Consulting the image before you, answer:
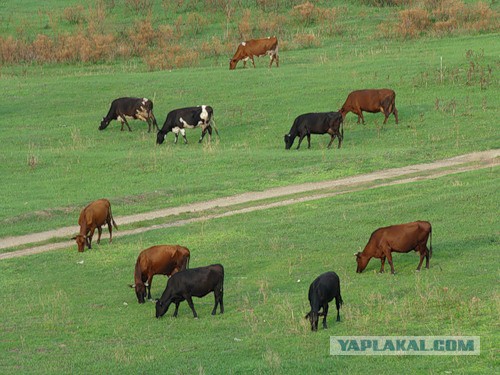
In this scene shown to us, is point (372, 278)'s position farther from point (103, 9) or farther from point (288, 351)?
point (103, 9)

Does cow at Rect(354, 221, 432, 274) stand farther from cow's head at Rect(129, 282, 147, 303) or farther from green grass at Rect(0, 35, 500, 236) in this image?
green grass at Rect(0, 35, 500, 236)

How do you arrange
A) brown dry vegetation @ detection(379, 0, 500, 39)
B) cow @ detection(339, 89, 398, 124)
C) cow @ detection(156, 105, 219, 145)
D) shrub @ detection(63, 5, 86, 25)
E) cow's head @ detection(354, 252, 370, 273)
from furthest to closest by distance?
shrub @ detection(63, 5, 86, 25)
brown dry vegetation @ detection(379, 0, 500, 39)
cow @ detection(156, 105, 219, 145)
cow @ detection(339, 89, 398, 124)
cow's head @ detection(354, 252, 370, 273)

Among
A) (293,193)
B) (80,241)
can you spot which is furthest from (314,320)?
(293,193)

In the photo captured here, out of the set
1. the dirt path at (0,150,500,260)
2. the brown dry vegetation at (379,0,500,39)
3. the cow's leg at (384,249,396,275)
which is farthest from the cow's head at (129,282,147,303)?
the brown dry vegetation at (379,0,500,39)

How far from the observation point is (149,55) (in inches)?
2360

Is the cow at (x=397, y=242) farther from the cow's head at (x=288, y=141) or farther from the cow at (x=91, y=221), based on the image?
the cow's head at (x=288, y=141)

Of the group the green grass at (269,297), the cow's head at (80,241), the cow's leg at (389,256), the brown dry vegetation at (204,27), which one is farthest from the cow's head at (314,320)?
the brown dry vegetation at (204,27)

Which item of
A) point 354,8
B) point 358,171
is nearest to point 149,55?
point 354,8

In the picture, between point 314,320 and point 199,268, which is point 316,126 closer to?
point 199,268

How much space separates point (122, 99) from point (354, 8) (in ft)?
Answer: 79.1

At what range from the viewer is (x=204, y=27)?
2554 inches

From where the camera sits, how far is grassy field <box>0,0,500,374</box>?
18328mm

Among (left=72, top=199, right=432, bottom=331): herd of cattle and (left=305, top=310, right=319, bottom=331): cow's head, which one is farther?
(left=72, top=199, right=432, bottom=331): herd of cattle

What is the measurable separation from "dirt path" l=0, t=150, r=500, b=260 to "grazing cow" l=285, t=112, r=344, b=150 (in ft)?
16.0
